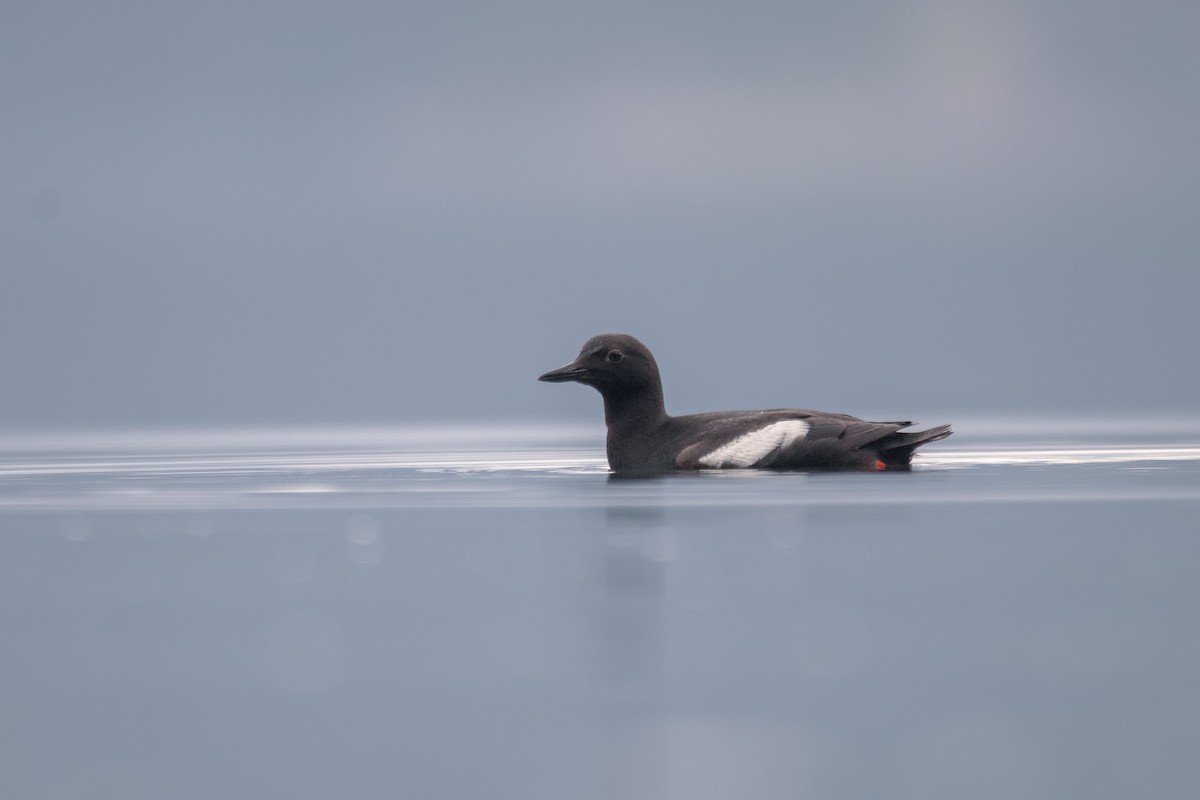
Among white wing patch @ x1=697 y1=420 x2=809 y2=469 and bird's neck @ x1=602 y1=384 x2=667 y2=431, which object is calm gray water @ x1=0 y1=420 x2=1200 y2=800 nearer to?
white wing patch @ x1=697 y1=420 x2=809 y2=469

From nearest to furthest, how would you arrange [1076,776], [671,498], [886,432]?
[1076,776], [671,498], [886,432]

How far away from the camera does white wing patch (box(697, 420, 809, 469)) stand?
1052 centimetres

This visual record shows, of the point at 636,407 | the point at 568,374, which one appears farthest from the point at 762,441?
the point at 568,374

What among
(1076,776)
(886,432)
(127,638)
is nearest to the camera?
(1076,776)

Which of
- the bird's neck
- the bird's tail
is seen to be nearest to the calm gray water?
the bird's tail

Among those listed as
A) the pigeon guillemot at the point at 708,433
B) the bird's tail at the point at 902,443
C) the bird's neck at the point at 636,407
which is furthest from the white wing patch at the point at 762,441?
→ the bird's neck at the point at 636,407

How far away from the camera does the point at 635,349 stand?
11445 mm

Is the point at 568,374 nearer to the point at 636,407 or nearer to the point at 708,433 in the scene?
the point at 636,407

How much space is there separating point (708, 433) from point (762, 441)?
15.1 inches

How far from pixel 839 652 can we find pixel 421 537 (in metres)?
3.31

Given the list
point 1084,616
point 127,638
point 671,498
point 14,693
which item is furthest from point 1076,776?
point 671,498

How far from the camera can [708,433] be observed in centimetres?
1072

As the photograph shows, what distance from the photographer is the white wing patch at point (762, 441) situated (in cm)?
1052

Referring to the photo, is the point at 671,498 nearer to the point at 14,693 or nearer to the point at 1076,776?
the point at 14,693
